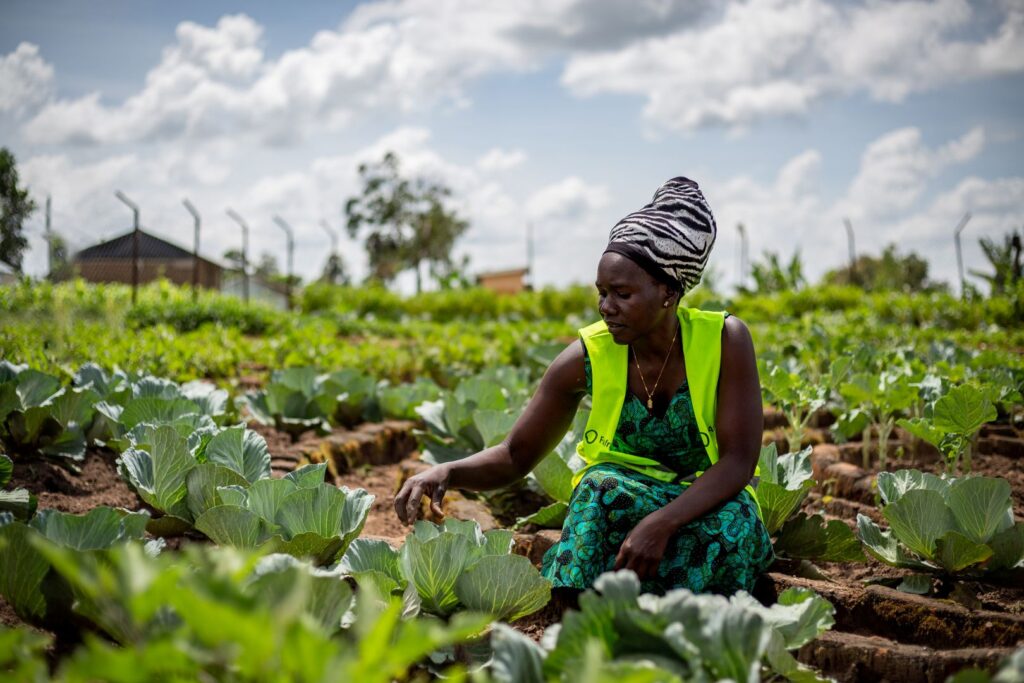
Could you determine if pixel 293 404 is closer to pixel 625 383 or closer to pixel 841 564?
pixel 625 383

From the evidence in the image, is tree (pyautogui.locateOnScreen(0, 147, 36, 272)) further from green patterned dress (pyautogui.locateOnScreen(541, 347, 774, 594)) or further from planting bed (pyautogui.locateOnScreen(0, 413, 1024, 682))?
green patterned dress (pyautogui.locateOnScreen(541, 347, 774, 594))

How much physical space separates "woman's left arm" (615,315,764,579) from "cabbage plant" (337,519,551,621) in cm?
22

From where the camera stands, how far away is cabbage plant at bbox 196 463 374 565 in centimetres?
196

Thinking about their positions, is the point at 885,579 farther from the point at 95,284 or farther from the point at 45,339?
the point at 95,284

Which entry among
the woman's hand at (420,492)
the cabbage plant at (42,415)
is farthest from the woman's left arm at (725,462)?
the cabbage plant at (42,415)

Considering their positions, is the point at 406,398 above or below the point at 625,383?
below

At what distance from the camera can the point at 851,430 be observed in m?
3.64

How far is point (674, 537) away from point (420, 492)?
0.60 m

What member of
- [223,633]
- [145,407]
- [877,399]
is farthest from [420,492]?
[877,399]

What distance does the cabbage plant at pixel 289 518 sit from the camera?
6.44 ft

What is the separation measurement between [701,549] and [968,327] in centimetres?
1199

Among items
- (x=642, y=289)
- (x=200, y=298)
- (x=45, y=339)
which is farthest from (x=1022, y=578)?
(x=200, y=298)

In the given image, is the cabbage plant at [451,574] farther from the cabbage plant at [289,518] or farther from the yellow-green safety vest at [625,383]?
the yellow-green safety vest at [625,383]

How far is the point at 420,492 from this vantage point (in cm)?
209
